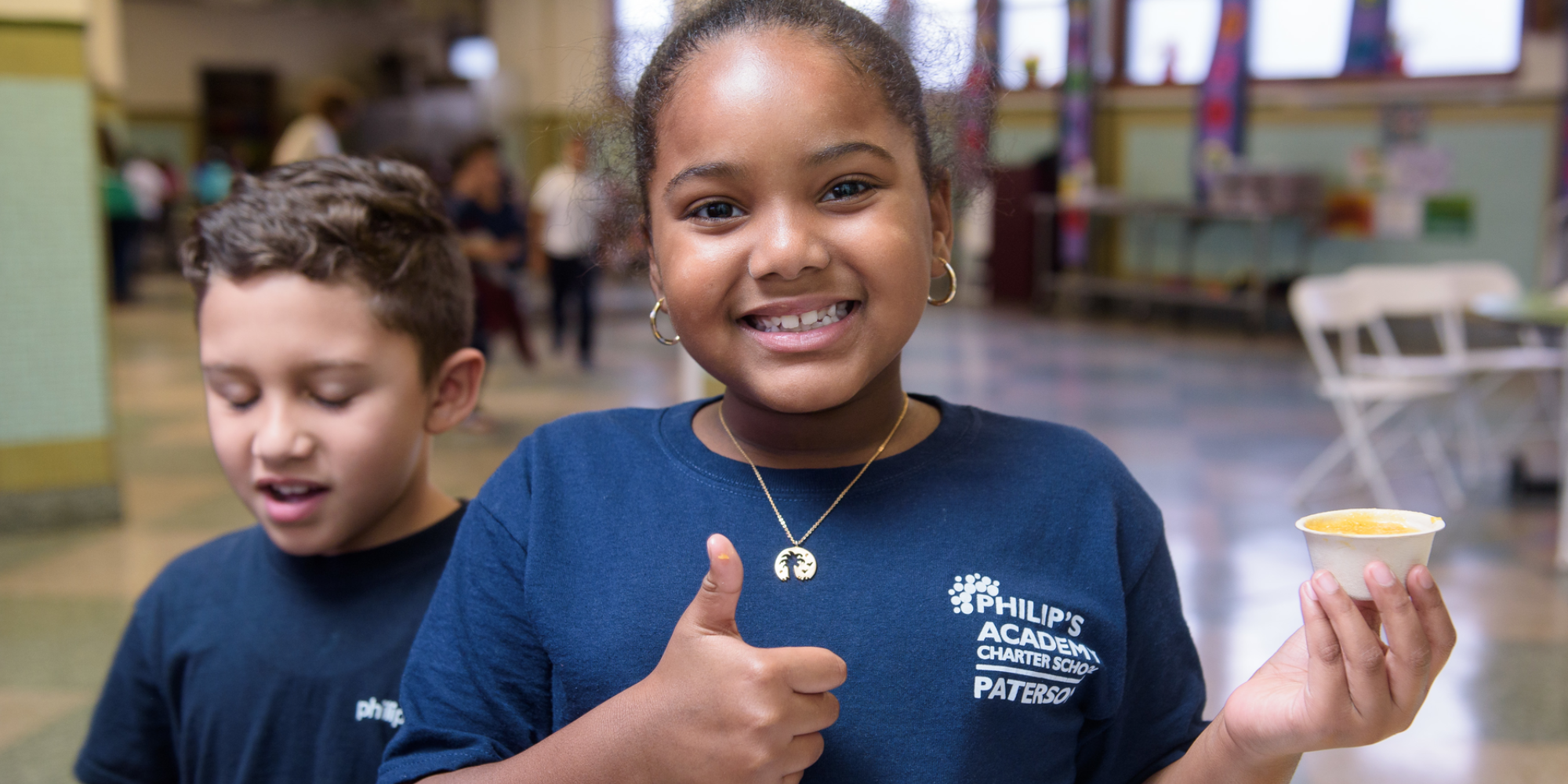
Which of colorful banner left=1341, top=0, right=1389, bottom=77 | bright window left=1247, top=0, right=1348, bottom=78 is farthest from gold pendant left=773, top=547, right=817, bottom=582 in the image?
bright window left=1247, top=0, right=1348, bottom=78

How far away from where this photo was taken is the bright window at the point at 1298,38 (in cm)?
908

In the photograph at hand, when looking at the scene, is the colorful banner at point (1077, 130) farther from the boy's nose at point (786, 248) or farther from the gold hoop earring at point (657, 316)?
the boy's nose at point (786, 248)

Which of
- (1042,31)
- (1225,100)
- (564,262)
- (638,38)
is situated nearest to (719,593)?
(638,38)

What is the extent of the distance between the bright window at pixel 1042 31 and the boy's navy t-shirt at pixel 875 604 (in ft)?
32.8

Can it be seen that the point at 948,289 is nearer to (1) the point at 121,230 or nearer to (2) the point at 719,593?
(2) the point at 719,593

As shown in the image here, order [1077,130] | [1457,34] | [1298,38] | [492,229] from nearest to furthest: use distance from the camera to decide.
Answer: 1. [492,229]
2. [1457,34]
3. [1298,38]
4. [1077,130]

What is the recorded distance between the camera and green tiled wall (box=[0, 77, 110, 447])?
12.9 feet

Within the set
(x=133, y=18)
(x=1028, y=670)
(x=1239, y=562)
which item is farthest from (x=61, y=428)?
(x=133, y=18)

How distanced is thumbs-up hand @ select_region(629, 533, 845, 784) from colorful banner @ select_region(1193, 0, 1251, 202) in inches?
362

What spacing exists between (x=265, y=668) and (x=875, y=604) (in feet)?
2.15

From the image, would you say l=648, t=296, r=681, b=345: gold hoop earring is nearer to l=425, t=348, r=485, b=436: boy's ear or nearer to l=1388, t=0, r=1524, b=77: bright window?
l=425, t=348, r=485, b=436: boy's ear

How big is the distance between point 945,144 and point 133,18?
751 inches

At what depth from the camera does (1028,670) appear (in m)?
0.88

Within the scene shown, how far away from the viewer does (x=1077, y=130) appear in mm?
10516
